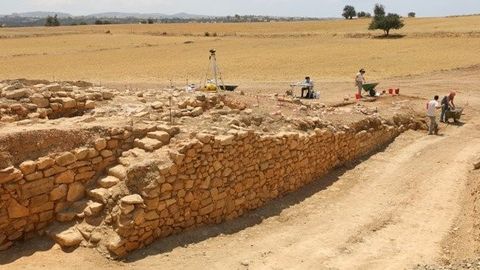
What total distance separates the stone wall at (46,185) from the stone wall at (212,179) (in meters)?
0.56

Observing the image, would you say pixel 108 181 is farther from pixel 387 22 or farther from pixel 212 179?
pixel 387 22

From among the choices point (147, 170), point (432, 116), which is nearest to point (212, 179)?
point (147, 170)

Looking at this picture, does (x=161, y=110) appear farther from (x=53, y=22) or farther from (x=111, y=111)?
(x=53, y=22)

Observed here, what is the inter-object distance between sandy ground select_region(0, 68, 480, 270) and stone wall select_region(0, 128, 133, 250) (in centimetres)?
40

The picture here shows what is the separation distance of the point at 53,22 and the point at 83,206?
140 meters

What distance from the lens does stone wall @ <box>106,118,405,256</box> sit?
9.83 m

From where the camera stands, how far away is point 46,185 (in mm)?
9844

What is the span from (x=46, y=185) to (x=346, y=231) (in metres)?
6.12

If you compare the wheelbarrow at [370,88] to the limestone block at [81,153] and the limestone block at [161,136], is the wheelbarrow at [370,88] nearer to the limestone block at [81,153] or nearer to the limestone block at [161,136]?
the limestone block at [161,136]

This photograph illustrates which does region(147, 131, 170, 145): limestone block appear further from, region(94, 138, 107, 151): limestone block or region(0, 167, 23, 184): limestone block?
region(0, 167, 23, 184): limestone block

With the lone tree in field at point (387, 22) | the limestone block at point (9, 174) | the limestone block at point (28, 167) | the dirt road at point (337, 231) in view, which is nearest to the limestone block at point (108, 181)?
the limestone block at point (28, 167)

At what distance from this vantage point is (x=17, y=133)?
978cm

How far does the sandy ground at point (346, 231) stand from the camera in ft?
31.6

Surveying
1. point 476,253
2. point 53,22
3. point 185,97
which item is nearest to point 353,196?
point 476,253
